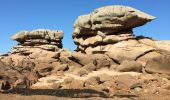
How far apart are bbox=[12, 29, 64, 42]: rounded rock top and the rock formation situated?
14.5m

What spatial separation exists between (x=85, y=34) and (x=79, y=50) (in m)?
3.05

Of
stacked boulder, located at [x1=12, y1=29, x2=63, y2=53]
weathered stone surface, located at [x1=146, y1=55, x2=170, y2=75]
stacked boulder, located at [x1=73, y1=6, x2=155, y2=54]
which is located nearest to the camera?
weathered stone surface, located at [x1=146, y1=55, x2=170, y2=75]

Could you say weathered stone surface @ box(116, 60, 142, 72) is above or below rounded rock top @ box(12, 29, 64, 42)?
below

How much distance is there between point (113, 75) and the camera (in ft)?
133

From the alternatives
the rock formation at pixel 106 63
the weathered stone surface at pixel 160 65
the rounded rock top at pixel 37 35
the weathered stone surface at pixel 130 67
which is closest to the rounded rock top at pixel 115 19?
the rock formation at pixel 106 63

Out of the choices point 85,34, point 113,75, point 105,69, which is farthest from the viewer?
point 85,34

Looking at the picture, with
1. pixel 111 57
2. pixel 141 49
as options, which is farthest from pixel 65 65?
pixel 141 49

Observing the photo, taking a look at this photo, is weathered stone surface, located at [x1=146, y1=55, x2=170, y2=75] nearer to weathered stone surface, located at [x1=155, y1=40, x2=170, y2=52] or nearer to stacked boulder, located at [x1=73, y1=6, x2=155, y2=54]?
weathered stone surface, located at [x1=155, y1=40, x2=170, y2=52]

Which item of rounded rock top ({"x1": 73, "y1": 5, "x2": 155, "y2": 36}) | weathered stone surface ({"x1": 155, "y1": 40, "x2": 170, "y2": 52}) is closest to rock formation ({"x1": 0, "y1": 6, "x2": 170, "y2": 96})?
rounded rock top ({"x1": 73, "y1": 5, "x2": 155, "y2": 36})

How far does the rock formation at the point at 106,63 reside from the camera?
35562 mm

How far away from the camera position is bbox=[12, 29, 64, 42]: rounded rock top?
70.9 m

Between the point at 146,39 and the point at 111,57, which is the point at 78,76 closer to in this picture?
the point at 111,57

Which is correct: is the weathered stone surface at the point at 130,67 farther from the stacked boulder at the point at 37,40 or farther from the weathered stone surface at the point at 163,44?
the stacked boulder at the point at 37,40

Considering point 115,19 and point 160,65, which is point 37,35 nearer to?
point 115,19
